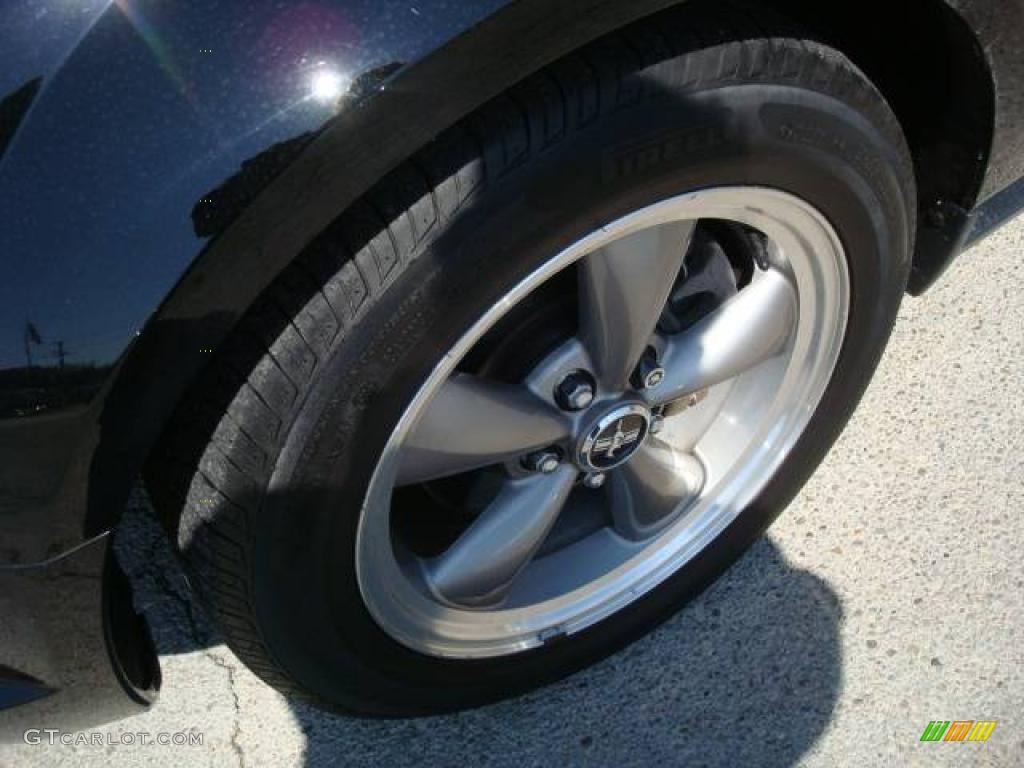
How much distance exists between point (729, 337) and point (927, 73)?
1.65 feet

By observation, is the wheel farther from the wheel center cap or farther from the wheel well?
the wheel well

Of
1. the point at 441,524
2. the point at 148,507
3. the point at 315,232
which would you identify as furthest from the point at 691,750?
the point at 315,232

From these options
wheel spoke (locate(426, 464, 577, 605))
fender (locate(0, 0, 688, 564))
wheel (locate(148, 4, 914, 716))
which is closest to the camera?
fender (locate(0, 0, 688, 564))

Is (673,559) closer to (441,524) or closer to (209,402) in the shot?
(441,524)

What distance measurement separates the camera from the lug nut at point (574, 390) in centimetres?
169

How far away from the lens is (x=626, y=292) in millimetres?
1628

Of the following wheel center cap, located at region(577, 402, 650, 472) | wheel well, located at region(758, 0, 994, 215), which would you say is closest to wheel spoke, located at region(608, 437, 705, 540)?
wheel center cap, located at region(577, 402, 650, 472)

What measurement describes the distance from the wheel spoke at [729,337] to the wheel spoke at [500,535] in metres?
0.22

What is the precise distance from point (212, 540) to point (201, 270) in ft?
1.39

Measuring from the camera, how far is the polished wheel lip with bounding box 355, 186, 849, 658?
4.67 feet

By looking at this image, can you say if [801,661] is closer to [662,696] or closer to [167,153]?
[662,696]

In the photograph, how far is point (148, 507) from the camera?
218 centimetres

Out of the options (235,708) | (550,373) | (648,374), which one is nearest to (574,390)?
(550,373)

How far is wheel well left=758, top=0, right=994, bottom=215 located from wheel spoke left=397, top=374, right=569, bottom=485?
65 cm
